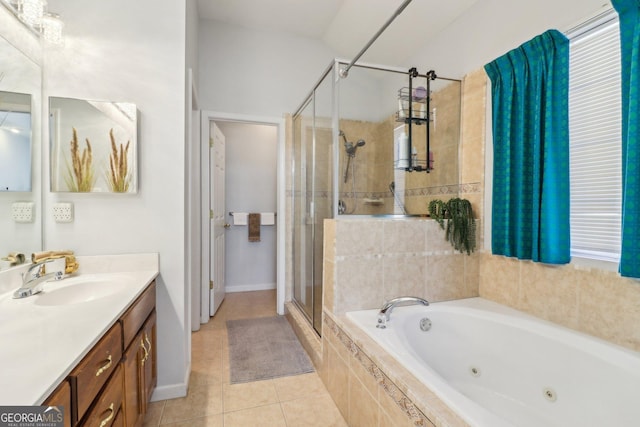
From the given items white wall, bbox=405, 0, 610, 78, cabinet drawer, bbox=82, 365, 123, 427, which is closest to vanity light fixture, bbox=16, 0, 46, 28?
cabinet drawer, bbox=82, 365, 123, 427

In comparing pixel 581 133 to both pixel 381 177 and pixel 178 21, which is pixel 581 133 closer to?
pixel 381 177

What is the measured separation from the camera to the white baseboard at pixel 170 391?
1757 mm

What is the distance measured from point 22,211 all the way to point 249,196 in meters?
2.54

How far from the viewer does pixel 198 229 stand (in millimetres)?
2764

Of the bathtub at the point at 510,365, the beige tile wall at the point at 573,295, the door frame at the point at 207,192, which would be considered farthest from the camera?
the door frame at the point at 207,192

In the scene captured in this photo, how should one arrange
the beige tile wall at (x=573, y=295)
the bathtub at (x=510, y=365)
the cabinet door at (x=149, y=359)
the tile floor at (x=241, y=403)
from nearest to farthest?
the bathtub at (x=510, y=365), the beige tile wall at (x=573, y=295), the cabinet door at (x=149, y=359), the tile floor at (x=241, y=403)

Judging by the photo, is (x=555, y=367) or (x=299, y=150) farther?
(x=299, y=150)

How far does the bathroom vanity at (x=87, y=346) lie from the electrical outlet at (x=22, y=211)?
0.32 metres

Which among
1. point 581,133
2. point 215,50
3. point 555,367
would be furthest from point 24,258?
point 581,133

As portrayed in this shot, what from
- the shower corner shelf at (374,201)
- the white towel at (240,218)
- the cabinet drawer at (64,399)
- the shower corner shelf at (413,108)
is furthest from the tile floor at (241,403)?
the shower corner shelf at (413,108)

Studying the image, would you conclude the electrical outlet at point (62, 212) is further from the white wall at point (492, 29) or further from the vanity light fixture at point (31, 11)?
the white wall at point (492, 29)

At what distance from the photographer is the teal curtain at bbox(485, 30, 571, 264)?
153cm

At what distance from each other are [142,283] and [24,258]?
1.86 ft

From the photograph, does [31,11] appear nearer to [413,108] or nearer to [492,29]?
[413,108]
